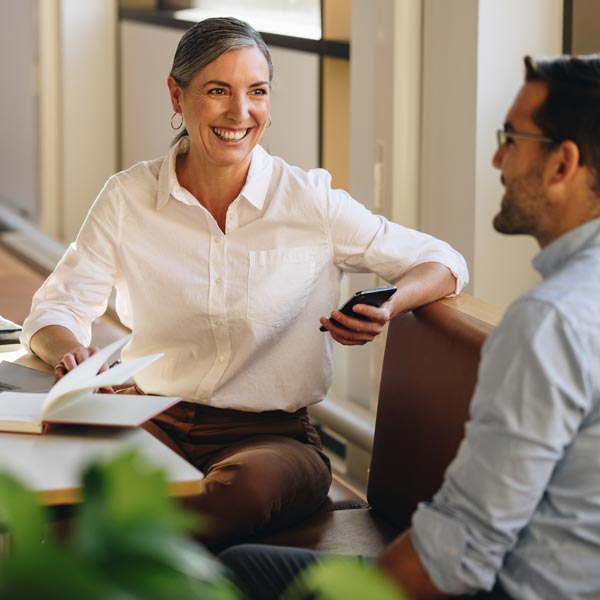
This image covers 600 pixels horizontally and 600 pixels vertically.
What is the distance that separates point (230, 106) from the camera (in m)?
2.36

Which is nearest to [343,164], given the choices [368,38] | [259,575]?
[368,38]

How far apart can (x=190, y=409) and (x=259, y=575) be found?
68 centimetres

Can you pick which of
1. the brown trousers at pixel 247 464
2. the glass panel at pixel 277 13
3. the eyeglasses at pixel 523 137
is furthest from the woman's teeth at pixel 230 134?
the glass panel at pixel 277 13

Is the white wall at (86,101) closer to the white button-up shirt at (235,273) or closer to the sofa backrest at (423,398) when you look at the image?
the white button-up shirt at (235,273)

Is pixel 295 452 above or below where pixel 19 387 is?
below

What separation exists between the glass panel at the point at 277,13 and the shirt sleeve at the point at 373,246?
81.6 inches

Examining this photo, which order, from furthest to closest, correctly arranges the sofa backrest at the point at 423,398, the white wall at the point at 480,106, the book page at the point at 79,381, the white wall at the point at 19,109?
the white wall at the point at 19,109, the white wall at the point at 480,106, the sofa backrest at the point at 423,398, the book page at the point at 79,381

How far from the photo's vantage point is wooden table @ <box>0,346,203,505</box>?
1.51m

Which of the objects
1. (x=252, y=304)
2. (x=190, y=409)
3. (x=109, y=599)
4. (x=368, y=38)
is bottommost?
(x=190, y=409)

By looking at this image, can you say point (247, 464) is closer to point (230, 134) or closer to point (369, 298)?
point (369, 298)

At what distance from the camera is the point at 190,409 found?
2.32m

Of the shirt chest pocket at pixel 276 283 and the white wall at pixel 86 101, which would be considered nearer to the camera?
the shirt chest pocket at pixel 276 283

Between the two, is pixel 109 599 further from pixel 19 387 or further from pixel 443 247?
pixel 443 247

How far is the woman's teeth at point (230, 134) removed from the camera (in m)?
2.36
